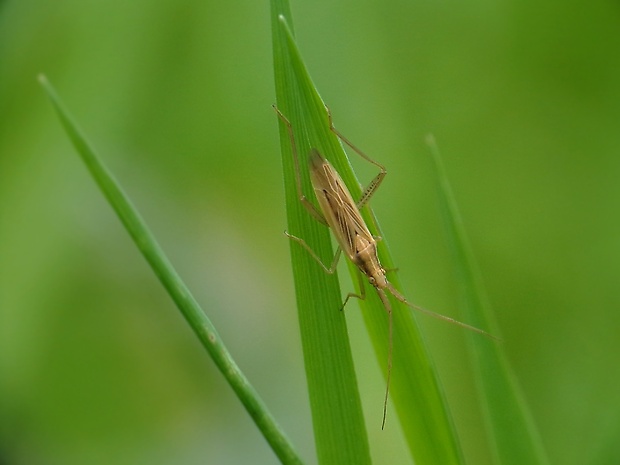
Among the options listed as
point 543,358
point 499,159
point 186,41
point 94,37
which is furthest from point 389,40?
point 543,358

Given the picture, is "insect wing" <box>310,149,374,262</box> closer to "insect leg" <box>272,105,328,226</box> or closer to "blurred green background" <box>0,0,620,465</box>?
"insect leg" <box>272,105,328,226</box>

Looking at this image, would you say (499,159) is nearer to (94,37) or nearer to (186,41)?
(186,41)

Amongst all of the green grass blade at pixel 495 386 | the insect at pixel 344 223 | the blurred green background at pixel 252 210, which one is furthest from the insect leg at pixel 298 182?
the blurred green background at pixel 252 210

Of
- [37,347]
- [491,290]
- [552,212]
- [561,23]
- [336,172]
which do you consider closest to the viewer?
[336,172]

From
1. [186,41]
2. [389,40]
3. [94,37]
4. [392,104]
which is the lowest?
[94,37]

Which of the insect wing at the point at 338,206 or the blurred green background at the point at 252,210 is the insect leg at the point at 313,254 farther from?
the blurred green background at the point at 252,210

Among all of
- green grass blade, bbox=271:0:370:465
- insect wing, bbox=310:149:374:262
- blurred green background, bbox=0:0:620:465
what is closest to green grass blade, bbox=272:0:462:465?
green grass blade, bbox=271:0:370:465
